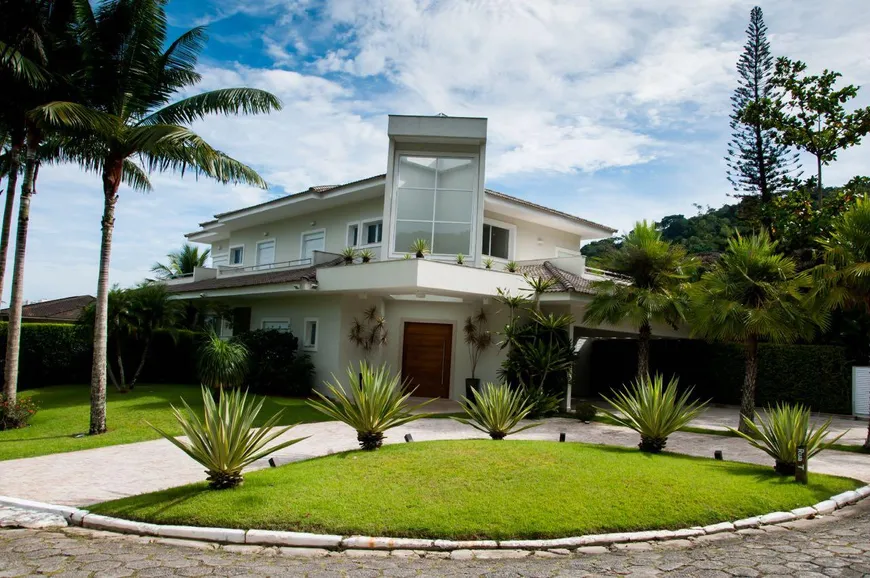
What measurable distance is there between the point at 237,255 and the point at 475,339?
16517 millimetres

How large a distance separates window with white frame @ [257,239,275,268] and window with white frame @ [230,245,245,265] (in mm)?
1747

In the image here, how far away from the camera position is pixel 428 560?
6258 mm

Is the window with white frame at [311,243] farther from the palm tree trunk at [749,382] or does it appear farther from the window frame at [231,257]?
the palm tree trunk at [749,382]

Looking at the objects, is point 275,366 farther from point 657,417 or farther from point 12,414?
point 657,417

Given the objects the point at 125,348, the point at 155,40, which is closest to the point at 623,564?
the point at 155,40

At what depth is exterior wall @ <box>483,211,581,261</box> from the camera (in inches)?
931

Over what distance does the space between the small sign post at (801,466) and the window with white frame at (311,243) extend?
759 inches

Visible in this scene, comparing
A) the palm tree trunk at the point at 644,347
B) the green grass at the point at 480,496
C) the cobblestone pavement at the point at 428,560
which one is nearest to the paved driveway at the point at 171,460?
the green grass at the point at 480,496

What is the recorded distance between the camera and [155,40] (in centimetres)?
1442

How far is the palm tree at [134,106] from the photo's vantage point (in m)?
13.7

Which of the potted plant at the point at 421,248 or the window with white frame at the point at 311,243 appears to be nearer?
the potted plant at the point at 421,248

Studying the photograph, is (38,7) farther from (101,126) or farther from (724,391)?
(724,391)

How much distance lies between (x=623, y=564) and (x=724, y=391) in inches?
731

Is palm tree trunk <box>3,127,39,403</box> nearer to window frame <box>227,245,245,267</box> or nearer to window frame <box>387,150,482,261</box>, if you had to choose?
window frame <box>387,150,482,261</box>
